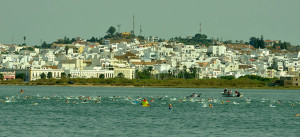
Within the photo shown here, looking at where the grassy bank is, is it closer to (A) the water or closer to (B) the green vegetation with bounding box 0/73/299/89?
(B) the green vegetation with bounding box 0/73/299/89

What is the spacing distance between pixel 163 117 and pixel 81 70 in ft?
438

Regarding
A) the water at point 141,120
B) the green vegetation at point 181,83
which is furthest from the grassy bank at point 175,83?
the water at point 141,120

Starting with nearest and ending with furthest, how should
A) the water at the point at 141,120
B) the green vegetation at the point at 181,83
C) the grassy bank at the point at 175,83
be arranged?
the water at the point at 141,120, the grassy bank at the point at 175,83, the green vegetation at the point at 181,83

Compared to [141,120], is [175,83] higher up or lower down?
higher up

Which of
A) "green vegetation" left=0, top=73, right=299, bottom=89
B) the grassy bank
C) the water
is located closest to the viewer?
the water

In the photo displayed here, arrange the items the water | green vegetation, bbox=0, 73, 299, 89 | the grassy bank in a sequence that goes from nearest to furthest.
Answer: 1. the water
2. the grassy bank
3. green vegetation, bbox=0, 73, 299, 89

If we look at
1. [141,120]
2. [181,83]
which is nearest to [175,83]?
[181,83]

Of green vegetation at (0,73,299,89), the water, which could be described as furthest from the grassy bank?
the water

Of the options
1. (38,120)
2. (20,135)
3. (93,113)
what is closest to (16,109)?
(93,113)

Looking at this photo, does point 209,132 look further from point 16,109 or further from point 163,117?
point 16,109

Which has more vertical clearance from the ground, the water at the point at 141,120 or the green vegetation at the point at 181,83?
the green vegetation at the point at 181,83

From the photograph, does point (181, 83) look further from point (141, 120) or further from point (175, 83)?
point (141, 120)

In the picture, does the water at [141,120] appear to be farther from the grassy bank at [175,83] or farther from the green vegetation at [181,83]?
the green vegetation at [181,83]

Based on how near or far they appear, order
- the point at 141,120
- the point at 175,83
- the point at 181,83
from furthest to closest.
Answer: the point at 175,83, the point at 181,83, the point at 141,120
